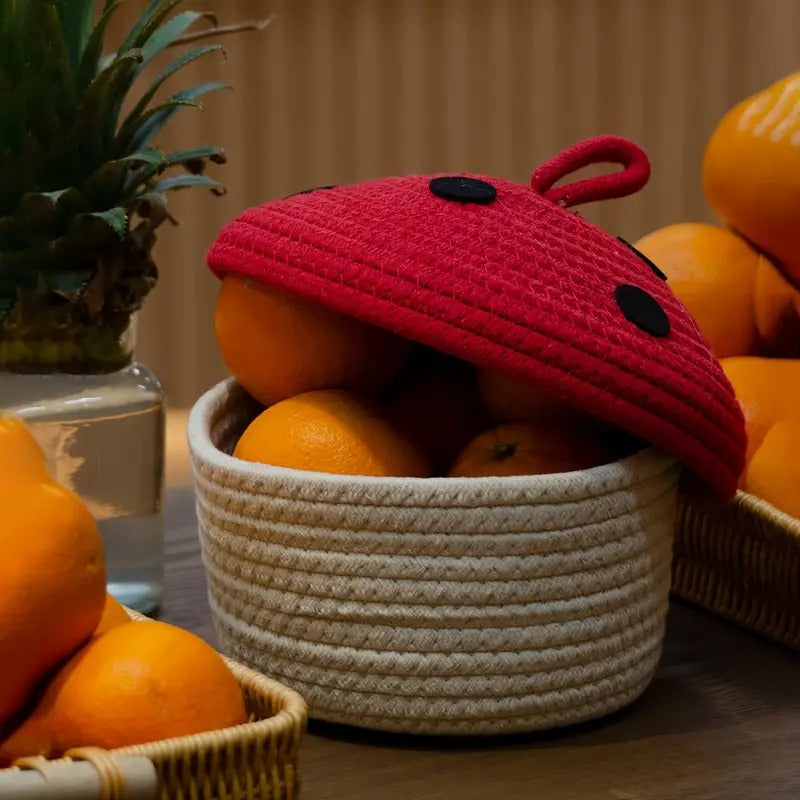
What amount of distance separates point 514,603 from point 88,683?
0.61ft

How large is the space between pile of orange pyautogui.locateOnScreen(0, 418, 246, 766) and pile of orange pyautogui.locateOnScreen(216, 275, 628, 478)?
0.14 metres

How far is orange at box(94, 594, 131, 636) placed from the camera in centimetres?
46

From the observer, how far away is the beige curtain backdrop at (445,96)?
202 cm

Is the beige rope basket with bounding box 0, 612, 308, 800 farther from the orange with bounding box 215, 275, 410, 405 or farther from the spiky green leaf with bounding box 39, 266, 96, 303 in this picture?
the spiky green leaf with bounding box 39, 266, 96, 303

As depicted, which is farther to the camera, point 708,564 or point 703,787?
point 708,564

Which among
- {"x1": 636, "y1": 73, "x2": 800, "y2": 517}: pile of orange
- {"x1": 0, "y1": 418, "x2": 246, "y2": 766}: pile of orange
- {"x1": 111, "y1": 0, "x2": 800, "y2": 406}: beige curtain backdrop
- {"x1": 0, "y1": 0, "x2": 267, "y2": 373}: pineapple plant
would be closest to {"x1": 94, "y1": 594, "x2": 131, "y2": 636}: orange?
{"x1": 0, "y1": 418, "x2": 246, "y2": 766}: pile of orange

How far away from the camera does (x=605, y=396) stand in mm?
519

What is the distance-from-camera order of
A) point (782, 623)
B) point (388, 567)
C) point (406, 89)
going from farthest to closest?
point (406, 89), point (782, 623), point (388, 567)

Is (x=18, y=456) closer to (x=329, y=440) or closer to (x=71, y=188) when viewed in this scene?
(x=329, y=440)

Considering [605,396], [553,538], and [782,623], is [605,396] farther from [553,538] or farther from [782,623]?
[782,623]

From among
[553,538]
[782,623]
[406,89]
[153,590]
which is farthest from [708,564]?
[406,89]

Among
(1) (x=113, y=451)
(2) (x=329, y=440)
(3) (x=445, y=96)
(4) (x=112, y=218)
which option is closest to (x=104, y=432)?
(1) (x=113, y=451)

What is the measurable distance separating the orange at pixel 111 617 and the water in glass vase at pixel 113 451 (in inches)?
9.5

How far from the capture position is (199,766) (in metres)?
0.39
